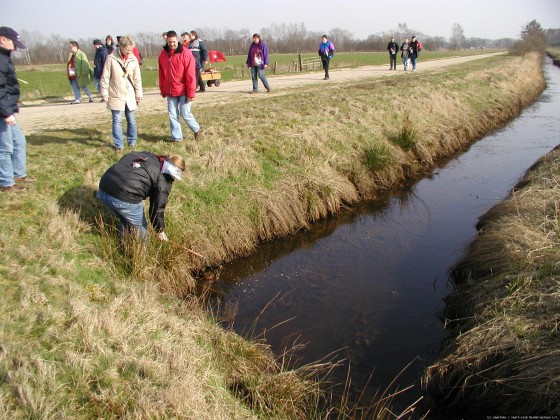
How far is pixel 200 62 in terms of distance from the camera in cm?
1467

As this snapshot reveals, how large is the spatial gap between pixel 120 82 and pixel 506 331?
7118 millimetres

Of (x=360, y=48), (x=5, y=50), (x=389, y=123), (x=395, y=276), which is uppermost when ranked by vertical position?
(x=360, y=48)

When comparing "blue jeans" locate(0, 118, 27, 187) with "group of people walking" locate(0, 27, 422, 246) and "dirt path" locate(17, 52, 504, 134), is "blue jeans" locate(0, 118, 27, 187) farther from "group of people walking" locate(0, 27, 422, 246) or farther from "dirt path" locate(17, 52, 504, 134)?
"dirt path" locate(17, 52, 504, 134)

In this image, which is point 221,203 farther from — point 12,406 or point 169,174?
point 12,406

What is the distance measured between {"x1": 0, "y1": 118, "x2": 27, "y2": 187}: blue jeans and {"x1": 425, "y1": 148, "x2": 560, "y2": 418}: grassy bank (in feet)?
20.1

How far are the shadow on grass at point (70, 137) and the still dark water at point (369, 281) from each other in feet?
13.7

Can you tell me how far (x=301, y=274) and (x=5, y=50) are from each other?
528cm

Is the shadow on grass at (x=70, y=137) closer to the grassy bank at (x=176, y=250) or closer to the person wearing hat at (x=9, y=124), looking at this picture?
the grassy bank at (x=176, y=250)

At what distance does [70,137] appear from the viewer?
351 inches

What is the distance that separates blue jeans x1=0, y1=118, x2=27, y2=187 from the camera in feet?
18.7

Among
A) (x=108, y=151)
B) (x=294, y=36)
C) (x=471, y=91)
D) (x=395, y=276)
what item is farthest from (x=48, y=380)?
(x=294, y=36)

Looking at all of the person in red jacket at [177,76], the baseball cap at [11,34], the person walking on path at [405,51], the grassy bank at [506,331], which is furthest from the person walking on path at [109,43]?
the person walking on path at [405,51]

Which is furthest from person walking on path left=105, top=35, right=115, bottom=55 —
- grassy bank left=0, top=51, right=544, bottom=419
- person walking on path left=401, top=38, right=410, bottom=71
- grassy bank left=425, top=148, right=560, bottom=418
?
person walking on path left=401, top=38, right=410, bottom=71

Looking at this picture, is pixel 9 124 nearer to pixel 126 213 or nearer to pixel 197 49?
pixel 126 213
